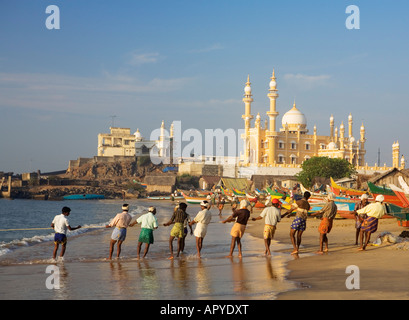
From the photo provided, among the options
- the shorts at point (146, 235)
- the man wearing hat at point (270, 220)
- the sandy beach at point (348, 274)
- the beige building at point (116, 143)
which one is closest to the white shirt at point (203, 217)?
the shorts at point (146, 235)

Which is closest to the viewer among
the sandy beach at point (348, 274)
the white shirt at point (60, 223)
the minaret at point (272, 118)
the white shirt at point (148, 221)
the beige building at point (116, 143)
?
the sandy beach at point (348, 274)

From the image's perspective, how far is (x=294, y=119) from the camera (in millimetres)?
98188

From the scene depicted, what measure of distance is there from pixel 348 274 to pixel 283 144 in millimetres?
82314

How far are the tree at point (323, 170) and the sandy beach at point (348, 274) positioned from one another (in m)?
51.7

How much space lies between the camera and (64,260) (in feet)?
50.9

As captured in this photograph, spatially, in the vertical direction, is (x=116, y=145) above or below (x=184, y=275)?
above

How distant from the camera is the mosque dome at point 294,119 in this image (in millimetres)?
97938

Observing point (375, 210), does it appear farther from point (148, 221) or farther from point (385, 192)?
point (385, 192)

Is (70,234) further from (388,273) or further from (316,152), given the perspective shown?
(316,152)

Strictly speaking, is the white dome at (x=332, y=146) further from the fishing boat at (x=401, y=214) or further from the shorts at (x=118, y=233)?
the shorts at (x=118, y=233)

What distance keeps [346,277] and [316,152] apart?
86631 mm

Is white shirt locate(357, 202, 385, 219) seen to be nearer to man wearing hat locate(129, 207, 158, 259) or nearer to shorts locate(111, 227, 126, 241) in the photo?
man wearing hat locate(129, 207, 158, 259)
